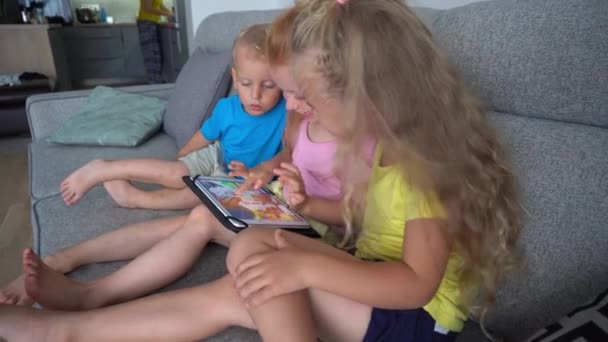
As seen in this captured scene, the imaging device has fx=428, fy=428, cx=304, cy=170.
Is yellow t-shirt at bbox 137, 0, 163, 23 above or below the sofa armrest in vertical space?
above

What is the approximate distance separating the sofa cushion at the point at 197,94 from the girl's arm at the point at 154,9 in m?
2.34

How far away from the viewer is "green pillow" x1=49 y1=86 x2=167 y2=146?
1592mm

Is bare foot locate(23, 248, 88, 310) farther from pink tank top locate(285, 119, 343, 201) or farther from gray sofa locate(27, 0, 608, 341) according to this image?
pink tank top locate(285, 119, 343, 201)

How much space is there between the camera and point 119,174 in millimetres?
1180

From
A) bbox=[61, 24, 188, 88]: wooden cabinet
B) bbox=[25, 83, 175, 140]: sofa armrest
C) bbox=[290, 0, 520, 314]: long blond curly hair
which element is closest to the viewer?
bbox=[290, 0, 520, 314]: long blond curly hair

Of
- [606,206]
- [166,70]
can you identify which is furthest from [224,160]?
[166,70]

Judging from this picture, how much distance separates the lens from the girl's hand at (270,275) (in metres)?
0.62

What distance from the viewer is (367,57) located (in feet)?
1.87

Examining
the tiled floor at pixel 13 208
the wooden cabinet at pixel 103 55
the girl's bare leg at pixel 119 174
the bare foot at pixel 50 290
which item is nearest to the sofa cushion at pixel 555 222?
the bare foot at pixel 50 290

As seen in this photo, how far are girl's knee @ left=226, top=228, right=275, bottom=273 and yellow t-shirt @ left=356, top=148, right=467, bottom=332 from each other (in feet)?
0.62

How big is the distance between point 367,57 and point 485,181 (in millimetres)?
265

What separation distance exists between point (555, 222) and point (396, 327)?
0.99 feet

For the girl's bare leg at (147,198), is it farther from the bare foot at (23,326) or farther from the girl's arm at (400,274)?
the girl's arm at (400,274)

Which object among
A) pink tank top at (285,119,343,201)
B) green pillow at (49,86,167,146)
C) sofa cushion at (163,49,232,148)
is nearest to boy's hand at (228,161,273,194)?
pink tank top at (285,119,343,201)
